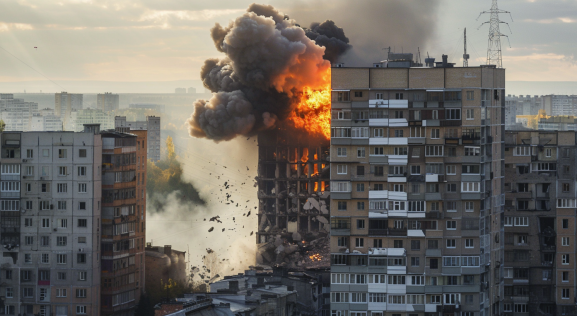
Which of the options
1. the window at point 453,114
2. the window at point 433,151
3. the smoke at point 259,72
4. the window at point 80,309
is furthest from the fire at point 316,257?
the window at point 453,114

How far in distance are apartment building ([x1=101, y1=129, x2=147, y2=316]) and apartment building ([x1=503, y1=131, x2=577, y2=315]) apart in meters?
26.4

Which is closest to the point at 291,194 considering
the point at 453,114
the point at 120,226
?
the point at 120,226

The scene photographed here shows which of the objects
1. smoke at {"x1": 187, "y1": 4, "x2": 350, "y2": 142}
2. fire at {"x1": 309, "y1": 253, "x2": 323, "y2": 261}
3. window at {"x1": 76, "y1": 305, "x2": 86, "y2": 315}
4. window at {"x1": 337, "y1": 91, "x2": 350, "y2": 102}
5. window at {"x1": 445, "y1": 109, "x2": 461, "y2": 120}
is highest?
smoke at {"x1": 187, "y1": 4, "x2": 350, "y2": 142}

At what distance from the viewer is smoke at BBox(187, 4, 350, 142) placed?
92188mm

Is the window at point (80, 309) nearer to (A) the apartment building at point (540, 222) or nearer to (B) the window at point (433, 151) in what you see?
(B) the window at point (433, 151)

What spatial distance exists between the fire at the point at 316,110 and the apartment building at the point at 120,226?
22.6 meters

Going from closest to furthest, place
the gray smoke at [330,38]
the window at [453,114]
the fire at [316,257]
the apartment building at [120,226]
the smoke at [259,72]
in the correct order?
the window at [453,114] → the apartment building at [120,226] → the fire at [316,257] → the smoke at [259,72] → the gray smoke at [330,38]

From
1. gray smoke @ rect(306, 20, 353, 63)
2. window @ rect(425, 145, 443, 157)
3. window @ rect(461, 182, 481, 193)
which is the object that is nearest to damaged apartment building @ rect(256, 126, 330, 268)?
gray smoke @ rect(306, 20, 353, 63)

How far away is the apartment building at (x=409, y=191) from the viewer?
206 ft

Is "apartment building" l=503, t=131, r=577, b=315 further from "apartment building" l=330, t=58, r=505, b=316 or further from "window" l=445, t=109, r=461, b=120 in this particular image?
"window" l=445, t=109, r=461, b=120

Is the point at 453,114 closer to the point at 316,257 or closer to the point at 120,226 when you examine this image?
the point at 120,226

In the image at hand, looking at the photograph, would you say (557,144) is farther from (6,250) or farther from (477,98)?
(6,250)

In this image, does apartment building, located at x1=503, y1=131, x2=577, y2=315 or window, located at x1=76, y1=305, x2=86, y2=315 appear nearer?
window, located at x1=76, y1=305, x2=86, y2=315

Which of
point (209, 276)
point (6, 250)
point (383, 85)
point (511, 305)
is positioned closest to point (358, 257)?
point (383, 85)
